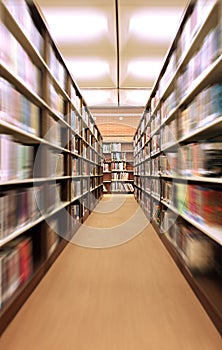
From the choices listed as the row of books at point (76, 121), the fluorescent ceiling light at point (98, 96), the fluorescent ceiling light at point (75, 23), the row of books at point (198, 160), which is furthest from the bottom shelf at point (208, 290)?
the fluorescent ceiling light at point (98, 96)

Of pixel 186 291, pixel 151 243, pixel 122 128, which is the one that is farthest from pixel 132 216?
pixel 122 128

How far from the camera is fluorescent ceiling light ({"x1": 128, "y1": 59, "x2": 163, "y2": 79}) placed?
445 centimetres

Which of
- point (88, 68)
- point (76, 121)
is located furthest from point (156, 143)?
point (88, 68)

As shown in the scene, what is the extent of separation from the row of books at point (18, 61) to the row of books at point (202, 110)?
42.3 inches

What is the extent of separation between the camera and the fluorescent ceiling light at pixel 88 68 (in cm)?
443

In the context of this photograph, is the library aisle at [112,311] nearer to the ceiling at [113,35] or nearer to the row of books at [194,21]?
A: the row of books at [194,21]

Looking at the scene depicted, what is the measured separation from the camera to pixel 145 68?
467 cm

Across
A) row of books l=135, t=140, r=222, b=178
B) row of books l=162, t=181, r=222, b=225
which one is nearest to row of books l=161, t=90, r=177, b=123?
row of books l=135, t=140, r=222, b=178

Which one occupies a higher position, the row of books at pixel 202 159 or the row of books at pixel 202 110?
the row of books at pixel 202 110

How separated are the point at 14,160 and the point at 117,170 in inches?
275

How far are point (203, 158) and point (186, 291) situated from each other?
0.83 m

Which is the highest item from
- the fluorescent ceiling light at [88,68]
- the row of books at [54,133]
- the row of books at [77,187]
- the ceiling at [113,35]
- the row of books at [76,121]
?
the ceiling at [113,35]

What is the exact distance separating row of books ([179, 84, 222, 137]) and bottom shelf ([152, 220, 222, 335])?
0.95 meters

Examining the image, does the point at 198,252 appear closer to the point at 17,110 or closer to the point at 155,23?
the point at 17,110
